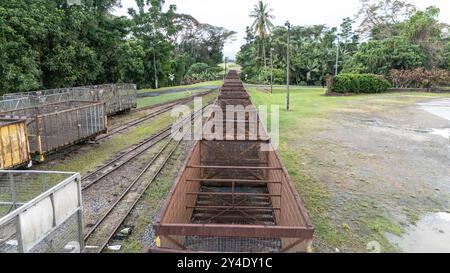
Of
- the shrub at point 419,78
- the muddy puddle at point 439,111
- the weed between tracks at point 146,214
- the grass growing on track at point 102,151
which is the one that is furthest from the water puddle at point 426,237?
the shrub at point 419,78

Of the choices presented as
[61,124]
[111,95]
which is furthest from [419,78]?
[61,124]

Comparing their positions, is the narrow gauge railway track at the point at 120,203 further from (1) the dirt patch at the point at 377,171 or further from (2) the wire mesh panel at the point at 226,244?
(1) the dirt patch at the point at 377,171

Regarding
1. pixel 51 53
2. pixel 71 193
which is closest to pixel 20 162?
pixel 71 193

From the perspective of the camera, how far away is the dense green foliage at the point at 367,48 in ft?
157

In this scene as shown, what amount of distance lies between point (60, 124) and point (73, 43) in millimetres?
17685

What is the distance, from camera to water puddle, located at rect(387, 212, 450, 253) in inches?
286

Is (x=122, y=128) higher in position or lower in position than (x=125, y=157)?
higher

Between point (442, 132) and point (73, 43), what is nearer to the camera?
point (442, 132)

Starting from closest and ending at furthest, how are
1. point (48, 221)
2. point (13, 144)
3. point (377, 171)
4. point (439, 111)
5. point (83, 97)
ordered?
point (48, 221) < point (13, 144) < point (377, 171) < point (83, 97) < point (439, 111)

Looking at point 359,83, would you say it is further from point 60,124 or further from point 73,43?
point 60,124

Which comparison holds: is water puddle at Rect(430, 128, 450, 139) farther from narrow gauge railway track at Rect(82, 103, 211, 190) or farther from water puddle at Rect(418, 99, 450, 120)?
narrow gauge railway track at Rect(82, 103, 211, 190)

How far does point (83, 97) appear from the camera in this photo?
22234 millimetres

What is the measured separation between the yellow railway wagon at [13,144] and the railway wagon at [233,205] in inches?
262
